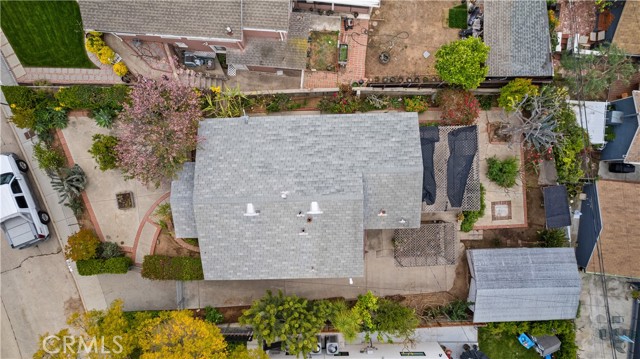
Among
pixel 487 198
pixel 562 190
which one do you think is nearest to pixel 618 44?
pixel 562 190

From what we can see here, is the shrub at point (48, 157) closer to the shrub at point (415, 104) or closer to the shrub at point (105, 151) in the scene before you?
the shrub at point (105, 151)

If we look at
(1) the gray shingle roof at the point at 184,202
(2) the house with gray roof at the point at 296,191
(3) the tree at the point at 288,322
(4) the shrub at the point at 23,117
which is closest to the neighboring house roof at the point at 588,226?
(2) the house with gray roof at the point at 296,191

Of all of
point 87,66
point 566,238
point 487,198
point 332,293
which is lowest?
point 332,293

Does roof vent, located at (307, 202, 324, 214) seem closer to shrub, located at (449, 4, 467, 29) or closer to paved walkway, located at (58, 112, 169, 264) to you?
paved walkway, located at (58, 112, 169, 264)

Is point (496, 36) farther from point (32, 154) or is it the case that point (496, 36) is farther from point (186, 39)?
point (32, 154)

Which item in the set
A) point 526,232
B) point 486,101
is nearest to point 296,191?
point 486,101

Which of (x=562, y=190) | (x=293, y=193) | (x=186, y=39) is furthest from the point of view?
(x=562, y=190)

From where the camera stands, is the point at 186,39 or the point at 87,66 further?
the point at 87,66
